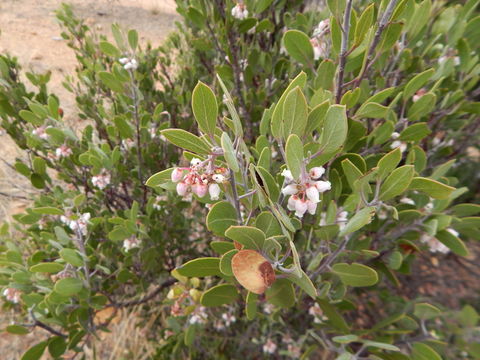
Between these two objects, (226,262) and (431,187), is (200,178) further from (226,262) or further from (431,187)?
(431,187)

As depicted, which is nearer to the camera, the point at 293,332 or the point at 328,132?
the point at 328,132

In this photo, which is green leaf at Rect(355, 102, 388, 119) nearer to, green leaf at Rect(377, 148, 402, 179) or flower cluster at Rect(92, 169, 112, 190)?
green leaf at Rect(377, 148, 402, 179)

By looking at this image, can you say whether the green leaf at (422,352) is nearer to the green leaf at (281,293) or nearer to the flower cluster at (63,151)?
the green leaf at (281,293)

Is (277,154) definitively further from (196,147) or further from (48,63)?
(48,63)

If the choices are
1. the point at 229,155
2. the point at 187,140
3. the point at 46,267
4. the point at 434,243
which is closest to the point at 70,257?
the point at 46,267

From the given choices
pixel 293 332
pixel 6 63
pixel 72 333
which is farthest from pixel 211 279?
pixel 6 63

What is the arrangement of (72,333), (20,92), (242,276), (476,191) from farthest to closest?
(476,191)
(20,92)
(72,333)
(242,276)
